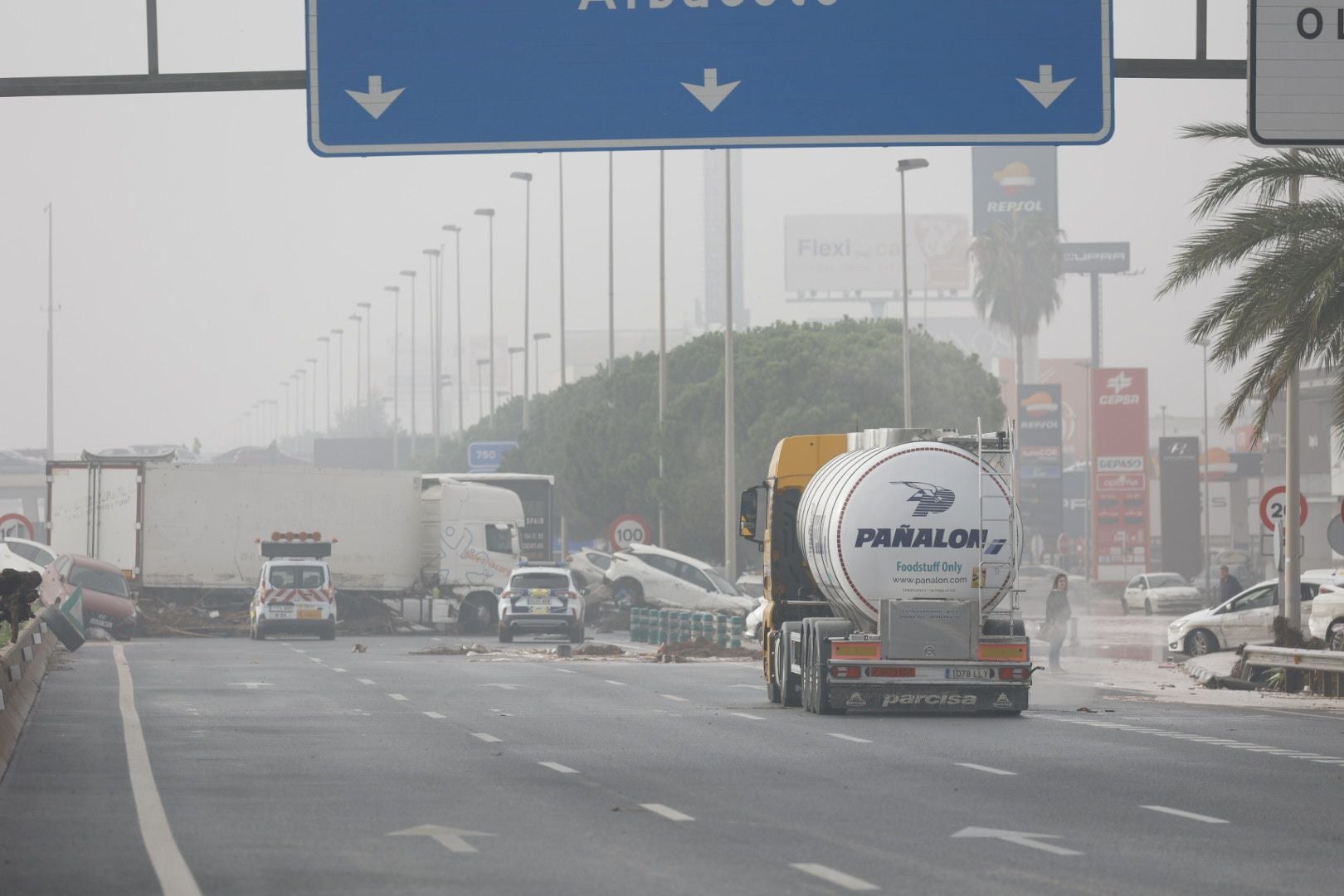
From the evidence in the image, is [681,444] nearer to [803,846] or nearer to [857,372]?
[857,372]

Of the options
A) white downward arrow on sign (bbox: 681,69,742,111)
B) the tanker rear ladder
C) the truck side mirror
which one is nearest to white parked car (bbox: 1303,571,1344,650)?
the truck side mirror

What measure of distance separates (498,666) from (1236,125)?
50.3ft

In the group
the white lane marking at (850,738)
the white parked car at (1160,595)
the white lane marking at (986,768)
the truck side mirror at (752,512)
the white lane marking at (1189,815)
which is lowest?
the white parked car at (1160,595)

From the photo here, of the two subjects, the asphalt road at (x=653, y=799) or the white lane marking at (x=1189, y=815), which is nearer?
the asphalt road at (x=653, y=799)

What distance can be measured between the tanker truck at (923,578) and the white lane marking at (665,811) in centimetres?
890

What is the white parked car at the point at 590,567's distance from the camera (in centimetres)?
5726

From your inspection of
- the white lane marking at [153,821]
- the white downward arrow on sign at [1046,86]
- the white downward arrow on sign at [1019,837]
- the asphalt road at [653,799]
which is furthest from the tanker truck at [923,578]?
the white downward arrow on sign at [1019,837]

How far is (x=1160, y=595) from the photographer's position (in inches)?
2714

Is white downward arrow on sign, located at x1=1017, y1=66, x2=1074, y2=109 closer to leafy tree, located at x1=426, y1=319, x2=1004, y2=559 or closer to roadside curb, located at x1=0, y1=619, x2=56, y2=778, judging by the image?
roadside curb, located at x1=0, y1=619, x2=56, y2=778

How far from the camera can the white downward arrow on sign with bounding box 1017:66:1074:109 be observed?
17141 mm

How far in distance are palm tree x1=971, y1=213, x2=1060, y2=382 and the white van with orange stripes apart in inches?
3231

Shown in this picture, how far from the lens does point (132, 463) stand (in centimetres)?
5112

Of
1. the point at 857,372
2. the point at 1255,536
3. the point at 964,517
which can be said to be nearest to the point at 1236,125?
the point at 964,517

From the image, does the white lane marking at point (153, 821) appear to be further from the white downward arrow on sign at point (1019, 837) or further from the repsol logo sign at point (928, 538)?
the repsol logo sign at point (928, 538)
